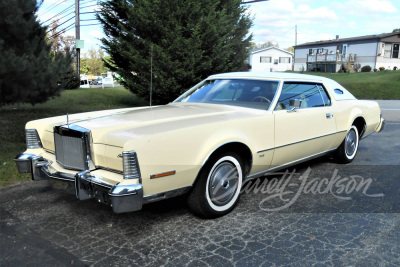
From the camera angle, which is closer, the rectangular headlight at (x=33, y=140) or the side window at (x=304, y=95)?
the rectangular headlight at (x=33, y=140)

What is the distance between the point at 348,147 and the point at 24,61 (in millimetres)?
6021

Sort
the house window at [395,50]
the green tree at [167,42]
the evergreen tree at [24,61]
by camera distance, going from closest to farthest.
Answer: the evergreen tree at [24,61] → the green tree at [167,42] → the house window at [395,50]

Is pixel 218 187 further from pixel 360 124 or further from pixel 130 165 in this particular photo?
pixel 360 124

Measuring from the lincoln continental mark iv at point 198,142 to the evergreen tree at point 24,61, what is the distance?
3009 millimetres

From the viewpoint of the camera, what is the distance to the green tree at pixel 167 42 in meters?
10.4

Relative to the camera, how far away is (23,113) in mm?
9961

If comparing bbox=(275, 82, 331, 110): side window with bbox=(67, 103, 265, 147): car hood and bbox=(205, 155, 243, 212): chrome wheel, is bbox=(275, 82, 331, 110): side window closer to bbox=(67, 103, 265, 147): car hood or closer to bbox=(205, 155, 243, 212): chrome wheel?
bbox=(67, 103, 265, 147): car hood

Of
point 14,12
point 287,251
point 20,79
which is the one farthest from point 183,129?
point 14,12

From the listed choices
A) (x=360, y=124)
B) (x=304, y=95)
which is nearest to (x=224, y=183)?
(x=304, y=95)

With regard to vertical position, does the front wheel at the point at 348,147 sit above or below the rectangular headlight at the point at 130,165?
below

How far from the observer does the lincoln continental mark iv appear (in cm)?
277

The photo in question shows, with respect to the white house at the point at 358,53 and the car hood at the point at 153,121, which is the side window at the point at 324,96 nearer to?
the car hood at the point at 153,121

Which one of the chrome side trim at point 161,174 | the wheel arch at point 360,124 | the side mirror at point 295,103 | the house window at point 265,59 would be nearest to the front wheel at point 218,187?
the chrome side trim at point 161,174

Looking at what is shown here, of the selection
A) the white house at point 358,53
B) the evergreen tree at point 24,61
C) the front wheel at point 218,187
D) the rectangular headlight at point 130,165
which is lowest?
the front wheel at point 218,187
